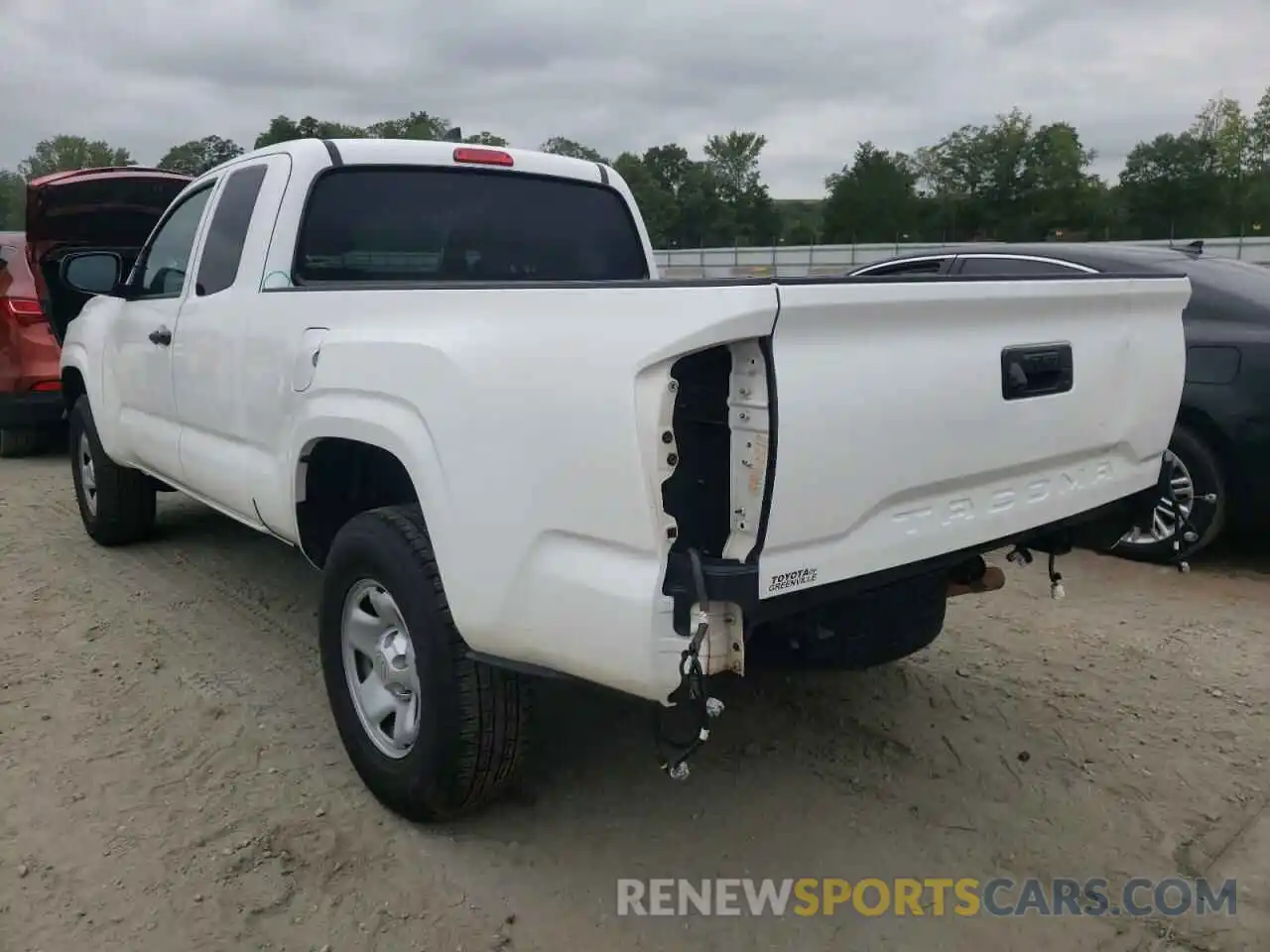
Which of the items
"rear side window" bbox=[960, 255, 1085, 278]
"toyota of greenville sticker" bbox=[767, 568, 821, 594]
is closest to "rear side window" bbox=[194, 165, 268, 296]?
"toyota of greenville sticker" bbox=[767, 568, 821, 594]

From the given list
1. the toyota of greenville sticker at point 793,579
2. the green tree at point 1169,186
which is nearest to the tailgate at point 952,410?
the toyota of greenville sticker at point 793,579

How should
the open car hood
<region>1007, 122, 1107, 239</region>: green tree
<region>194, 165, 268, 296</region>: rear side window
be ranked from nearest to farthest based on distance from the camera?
<region>194, 165, 268, 296</region>: rear side window, the open car hood, <region>1007, 122, 1107, 239</region>: green tree

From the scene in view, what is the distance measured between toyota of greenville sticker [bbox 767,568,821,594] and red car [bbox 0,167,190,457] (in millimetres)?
7208

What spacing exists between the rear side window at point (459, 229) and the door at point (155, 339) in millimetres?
861

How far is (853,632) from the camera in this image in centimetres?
283

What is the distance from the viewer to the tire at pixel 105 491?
5590 mm

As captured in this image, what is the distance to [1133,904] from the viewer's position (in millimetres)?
2787

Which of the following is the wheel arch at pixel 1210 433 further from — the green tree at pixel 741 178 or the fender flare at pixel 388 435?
the green tree at pixel 741 178

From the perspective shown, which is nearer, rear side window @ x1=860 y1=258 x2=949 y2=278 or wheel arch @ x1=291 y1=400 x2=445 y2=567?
wheel arch @ x1=291 y1=400 x2=445 y2=567

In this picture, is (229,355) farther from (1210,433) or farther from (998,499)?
(1210,433)

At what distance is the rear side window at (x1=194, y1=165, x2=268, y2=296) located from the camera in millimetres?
4020

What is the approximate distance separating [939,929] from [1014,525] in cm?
105

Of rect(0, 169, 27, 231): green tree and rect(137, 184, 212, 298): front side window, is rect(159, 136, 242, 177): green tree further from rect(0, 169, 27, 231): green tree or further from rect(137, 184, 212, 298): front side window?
rect(137, 184, 212, 298): front side window

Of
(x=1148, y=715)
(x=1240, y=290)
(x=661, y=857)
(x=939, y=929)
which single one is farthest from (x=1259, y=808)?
(x=1240, y=290)
